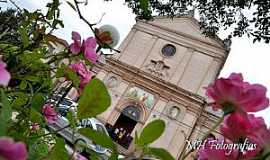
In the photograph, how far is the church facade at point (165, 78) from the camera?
16906mm

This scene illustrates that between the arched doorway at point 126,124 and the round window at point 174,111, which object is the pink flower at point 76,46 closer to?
the arched doorway at point 126,124

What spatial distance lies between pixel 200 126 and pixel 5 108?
17049mm

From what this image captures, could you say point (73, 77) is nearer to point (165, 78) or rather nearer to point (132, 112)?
point (132, 112)

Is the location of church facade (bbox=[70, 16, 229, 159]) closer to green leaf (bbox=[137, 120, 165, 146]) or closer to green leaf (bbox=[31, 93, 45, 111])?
green leaf (bbox=[31, 93, 45, 111])

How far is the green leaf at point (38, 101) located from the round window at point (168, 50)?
60.1 feet

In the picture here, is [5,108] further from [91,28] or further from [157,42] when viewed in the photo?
[157,42]

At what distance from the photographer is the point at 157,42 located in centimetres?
1920

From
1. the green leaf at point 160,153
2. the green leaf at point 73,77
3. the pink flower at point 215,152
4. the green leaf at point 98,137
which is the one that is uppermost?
the green leaf at point 73,77

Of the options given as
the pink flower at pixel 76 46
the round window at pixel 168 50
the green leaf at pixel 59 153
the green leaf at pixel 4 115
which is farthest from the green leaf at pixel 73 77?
the round window at pixel 168 50

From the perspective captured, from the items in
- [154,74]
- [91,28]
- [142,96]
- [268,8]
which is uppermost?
[154,74]

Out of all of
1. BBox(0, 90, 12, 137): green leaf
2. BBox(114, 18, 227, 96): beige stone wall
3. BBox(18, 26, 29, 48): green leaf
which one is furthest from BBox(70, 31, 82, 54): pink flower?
BBox(114, 18, 227, 96): beige stone wall

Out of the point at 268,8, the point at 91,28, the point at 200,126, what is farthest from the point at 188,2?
the point at 200,126

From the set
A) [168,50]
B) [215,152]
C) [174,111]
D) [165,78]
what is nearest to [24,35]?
[215,152]

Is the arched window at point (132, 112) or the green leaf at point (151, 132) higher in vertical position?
the arched window at point (132, 112)
